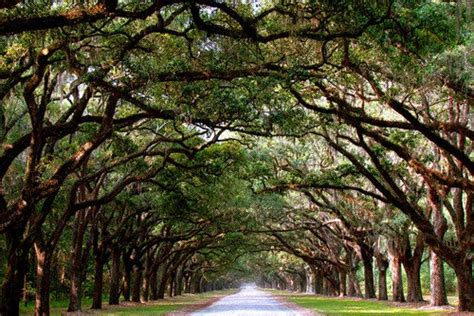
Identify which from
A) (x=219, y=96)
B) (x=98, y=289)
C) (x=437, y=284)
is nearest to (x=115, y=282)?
(x=98, y=289)

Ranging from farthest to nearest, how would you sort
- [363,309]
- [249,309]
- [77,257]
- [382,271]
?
[382,271] < [249,309] < [363,309] < [77,257]

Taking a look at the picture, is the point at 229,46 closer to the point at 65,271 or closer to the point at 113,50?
the point at 113,50

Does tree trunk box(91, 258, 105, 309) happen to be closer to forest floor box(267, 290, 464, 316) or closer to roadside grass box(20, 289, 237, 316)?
roadside grass box(20, 289, 237, 316)

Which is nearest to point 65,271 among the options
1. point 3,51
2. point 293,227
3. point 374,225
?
Result: point 293,227

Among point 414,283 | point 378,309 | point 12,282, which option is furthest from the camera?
point 414,283

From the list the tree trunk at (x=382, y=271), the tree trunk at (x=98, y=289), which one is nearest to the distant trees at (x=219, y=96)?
the tree trunk at (x=98, y=289)

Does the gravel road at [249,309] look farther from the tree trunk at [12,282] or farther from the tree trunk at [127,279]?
the tree trunk at [12,282]

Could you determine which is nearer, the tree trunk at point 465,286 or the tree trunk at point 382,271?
the tree trunk at point 465,286

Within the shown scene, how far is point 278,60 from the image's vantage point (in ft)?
45.3

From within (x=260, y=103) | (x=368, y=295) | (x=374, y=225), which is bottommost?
(x=368, y=295)

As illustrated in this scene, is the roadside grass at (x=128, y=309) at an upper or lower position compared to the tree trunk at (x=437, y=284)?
lower

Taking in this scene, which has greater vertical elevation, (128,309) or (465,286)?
(465,286)

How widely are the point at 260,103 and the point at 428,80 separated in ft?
15.3

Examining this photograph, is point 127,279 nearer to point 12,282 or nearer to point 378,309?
point 378,309
